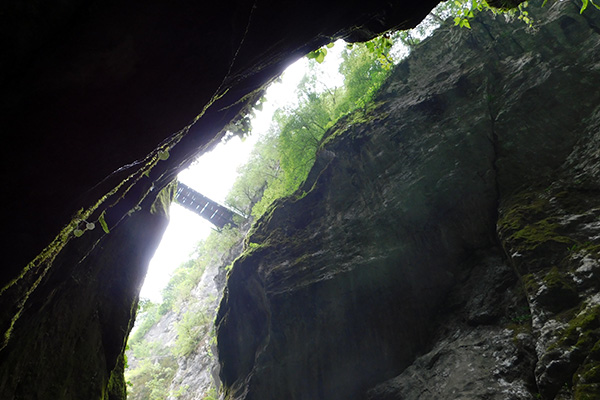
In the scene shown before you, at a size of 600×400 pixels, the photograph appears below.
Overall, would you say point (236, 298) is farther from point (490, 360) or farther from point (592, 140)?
point (592, 140)

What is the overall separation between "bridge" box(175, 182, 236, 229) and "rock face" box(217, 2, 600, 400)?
17674 millimetres

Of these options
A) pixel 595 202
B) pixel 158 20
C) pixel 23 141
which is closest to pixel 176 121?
pixel 158 20

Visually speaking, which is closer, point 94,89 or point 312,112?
point 94,89

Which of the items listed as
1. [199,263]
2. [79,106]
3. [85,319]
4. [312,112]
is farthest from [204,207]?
[79,106]

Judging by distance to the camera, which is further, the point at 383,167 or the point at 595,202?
the point at 383,167

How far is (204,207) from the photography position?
102 ft

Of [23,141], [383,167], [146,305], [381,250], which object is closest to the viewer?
[23,141]

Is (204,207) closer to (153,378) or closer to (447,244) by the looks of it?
(153,378)

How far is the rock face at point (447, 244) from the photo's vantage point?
6.33 meters

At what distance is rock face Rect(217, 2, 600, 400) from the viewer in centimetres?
633

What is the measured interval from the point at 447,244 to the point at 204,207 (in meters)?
25.6

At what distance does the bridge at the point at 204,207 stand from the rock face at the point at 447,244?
17.7m

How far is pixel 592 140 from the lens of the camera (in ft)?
25.3

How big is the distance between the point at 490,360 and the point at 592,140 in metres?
6.00
